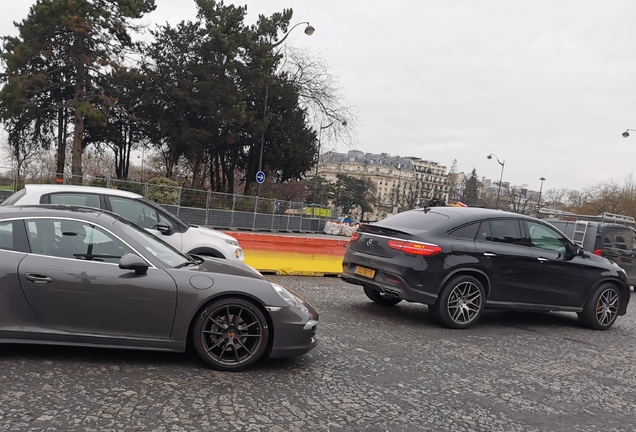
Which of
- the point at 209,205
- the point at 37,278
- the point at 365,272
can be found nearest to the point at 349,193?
the point at 209,205

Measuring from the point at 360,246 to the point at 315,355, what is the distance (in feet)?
8.28

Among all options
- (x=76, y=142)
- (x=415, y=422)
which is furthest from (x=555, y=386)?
(x=76, y=142)

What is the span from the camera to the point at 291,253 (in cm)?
1116

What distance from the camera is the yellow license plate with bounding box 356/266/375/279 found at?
7.12 meters

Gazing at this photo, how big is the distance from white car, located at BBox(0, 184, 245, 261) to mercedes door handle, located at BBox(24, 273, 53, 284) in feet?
11.3

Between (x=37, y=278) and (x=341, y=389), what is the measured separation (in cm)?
266

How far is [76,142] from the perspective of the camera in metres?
29.7

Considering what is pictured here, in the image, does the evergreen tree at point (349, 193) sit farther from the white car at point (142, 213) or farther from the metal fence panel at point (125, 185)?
the white car at point (142, 213)

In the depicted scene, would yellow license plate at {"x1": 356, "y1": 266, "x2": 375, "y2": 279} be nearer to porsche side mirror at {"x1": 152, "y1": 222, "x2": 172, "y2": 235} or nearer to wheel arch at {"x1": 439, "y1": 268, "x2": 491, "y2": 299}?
wheel arch at {"x1": 439, "y1": 268, "x2": 491, "y2": 299}

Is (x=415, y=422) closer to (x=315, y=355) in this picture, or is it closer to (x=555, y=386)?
(x=315, y=355)

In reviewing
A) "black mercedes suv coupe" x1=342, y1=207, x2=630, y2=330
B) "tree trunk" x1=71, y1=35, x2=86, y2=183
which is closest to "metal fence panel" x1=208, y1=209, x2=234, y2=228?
"tree trunk" x1=71, y1=35, x2=86, y2=183

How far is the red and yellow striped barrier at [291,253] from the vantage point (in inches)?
422

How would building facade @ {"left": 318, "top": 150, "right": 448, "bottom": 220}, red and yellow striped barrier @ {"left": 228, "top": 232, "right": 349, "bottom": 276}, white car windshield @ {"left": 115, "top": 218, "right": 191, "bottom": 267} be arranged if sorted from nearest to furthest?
1. white car windshield @ {"left": 115, "top": 218, "right": 191, "bottom": 267}
2. red and yellow striped barrier @ {"left": 228, "top": 232, "right": 349, "bottom": 276}
3. building facade @ {"left": 318, "top": 150, "right": 448, "bottom": 220}

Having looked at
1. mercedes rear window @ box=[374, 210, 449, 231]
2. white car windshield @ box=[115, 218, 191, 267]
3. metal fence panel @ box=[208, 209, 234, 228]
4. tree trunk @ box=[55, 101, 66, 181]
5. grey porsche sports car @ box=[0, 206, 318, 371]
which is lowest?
metal fence panel @ box=[208, 209, 234, 228]
